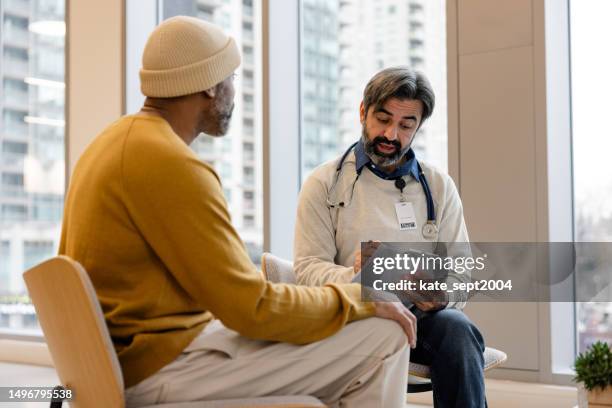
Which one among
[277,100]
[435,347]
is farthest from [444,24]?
[435,347]

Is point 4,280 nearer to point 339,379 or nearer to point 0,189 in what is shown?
point 0,189

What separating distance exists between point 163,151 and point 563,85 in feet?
8.22

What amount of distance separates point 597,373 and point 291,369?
71 centimetres

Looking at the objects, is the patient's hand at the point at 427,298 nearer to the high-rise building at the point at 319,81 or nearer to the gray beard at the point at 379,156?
the gray beard at the point at 379,156

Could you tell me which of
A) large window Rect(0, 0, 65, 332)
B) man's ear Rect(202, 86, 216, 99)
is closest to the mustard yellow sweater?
man's ear Rect(202, 86, 216, 99)

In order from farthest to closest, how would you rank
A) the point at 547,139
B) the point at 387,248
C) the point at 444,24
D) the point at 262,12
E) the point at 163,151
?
the point at 262,12
the point at 444,24
the point at 547,139
the point at 387,248
the point at 163,151

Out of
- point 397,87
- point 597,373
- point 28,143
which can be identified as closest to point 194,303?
point 597,373

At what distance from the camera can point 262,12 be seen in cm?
450

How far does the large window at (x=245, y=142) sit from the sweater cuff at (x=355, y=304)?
285 centimetres

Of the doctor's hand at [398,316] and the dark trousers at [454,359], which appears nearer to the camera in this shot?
the doctor's hand at [398,316]

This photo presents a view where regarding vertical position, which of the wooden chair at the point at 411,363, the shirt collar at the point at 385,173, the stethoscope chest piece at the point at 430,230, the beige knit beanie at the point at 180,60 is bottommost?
the wooden chair at the point at 411,363

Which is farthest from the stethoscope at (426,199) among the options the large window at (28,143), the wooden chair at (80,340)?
the large window at (28,143)

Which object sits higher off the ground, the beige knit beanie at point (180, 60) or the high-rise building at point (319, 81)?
the high-rise building at point (319, 81)

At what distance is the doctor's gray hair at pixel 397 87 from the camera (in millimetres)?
2633
